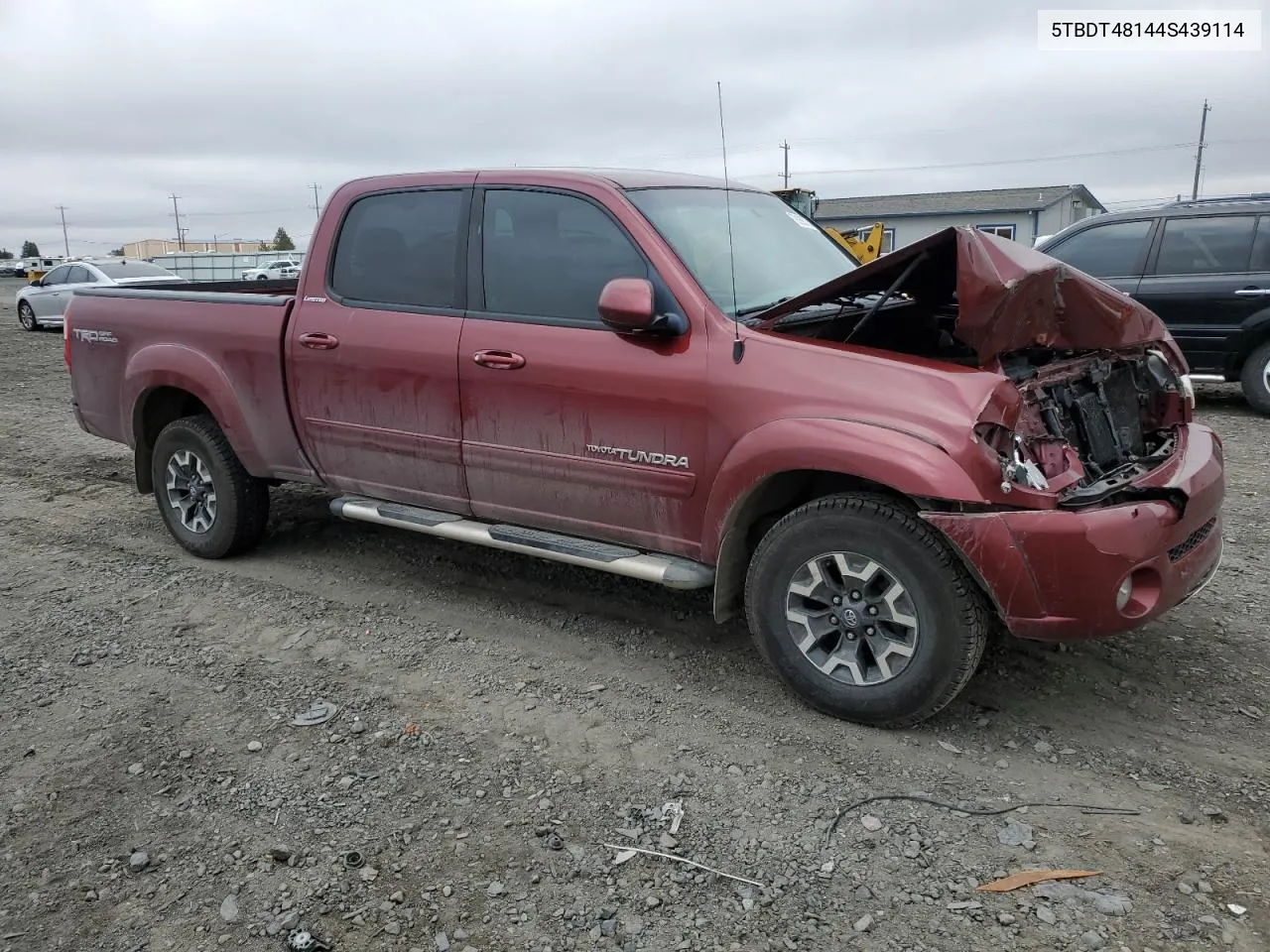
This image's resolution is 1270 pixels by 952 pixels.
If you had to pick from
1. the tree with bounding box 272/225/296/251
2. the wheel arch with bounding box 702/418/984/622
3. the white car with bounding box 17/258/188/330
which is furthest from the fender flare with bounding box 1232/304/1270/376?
the tree with bounding box 272/225/296/251

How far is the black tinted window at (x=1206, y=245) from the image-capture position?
870 cm

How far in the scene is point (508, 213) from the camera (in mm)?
4262

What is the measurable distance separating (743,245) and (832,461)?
1.32m

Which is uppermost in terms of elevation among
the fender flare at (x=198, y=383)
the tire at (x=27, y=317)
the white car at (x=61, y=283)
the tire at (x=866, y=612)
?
the white car at (x=61, y=283)

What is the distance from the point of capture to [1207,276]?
8773 mm

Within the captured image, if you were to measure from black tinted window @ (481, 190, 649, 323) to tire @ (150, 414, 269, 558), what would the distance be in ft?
6.49

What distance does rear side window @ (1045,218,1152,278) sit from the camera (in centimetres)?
914

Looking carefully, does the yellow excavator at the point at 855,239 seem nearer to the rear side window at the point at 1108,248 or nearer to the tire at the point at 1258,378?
the rear side window at the point at 1108,248

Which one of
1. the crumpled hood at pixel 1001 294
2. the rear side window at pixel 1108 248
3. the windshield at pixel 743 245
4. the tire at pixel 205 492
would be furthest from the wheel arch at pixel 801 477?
the rear side window at pixel 1108 248

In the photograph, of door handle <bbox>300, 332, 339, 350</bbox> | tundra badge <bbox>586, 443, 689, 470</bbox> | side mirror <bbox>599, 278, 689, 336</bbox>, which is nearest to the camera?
Result: side mirror <bbox>599, 278, 689, 336</bbox>

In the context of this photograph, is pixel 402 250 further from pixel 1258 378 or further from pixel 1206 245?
pixel 1258 378

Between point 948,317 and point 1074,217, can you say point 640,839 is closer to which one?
point 948,317

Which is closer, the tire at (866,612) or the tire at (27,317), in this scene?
the tire at (866,612)

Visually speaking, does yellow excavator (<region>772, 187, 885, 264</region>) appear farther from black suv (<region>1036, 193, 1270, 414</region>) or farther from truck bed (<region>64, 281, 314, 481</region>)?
truck bed (<region>64, 281, 314, 481</region>)
